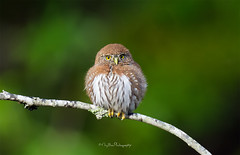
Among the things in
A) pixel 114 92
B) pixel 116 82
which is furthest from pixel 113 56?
pixel 114 92

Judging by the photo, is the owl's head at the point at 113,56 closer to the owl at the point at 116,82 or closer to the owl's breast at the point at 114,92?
the owl at the point at 116,82

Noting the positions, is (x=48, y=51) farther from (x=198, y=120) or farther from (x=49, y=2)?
(x=198, y=120)

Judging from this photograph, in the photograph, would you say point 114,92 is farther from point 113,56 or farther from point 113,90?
point 113,56

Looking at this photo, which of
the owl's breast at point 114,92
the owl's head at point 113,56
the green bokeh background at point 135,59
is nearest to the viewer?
the owl's breast at point 114,92

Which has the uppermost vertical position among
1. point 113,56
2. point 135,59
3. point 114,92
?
point 135,59

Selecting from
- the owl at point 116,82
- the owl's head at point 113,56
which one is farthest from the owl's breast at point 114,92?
the owl's head at point 113,56

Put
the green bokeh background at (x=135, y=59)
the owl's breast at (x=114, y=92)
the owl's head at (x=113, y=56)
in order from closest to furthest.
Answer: the owl's breast at (x=114, y=92) < the owl's head at (x=113, y=56) < the green bokeh background at (x=135, y=59)

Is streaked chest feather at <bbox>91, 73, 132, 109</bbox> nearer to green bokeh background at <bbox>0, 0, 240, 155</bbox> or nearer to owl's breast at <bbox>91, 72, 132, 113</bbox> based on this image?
owl's breast at <bbox>91, 72, 132, 113</bbox>
